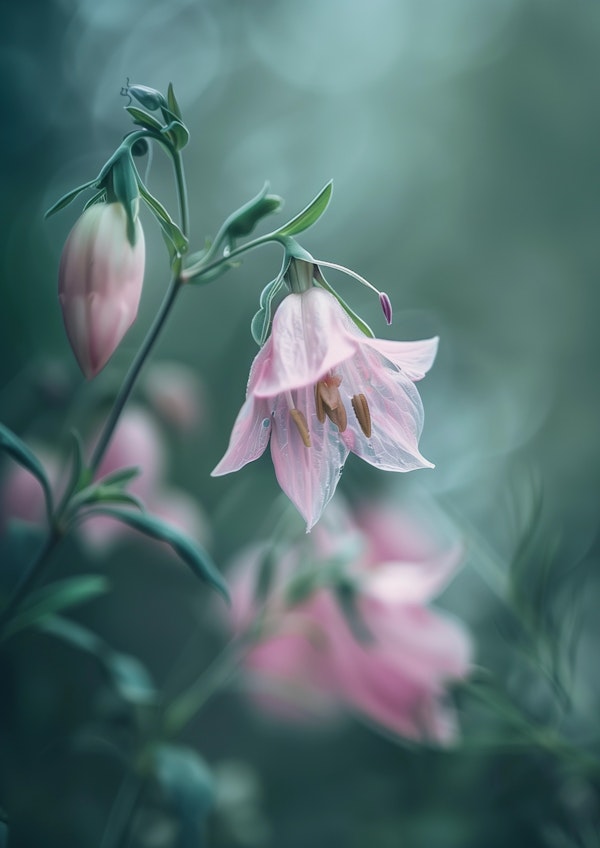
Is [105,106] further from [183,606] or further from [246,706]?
[246,706]

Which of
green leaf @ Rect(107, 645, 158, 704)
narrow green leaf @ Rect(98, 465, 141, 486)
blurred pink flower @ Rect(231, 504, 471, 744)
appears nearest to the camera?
narrow green leaf @ Rect(98, 465, 141, 486)

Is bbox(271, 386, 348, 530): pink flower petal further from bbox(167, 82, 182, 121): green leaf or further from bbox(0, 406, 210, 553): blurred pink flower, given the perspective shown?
bbox(0, 406, 210, 553): blurred pink flower

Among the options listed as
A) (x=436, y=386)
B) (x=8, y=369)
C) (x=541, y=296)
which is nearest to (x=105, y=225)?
(x=8, y=369)

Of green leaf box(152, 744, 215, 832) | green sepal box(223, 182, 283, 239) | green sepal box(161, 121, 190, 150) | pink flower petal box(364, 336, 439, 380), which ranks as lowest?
green leaf box(152, 744, 215, 832)

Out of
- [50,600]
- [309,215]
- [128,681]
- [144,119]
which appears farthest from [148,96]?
[128,681]

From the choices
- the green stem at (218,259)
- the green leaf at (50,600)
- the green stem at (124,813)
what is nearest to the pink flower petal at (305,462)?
the green stem at (218,259)

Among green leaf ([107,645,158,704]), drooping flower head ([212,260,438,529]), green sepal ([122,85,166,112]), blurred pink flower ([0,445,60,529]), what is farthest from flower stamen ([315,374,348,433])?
blurred pink flower ([0,445,60,529])

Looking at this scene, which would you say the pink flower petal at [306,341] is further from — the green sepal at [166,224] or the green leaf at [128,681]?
the green leaf at [128,681]
